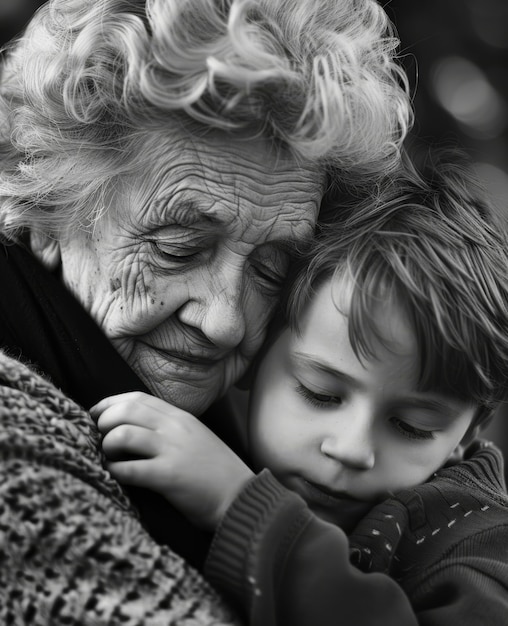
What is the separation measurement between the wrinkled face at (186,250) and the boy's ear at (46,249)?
1.4 inches

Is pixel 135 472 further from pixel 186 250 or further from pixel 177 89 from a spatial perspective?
pixel 177 89

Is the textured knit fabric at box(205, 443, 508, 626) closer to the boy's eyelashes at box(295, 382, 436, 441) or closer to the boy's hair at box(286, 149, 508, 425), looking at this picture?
the boy's eyelashes at box(295, 382, 436, 441)

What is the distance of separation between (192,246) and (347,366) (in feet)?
1.66

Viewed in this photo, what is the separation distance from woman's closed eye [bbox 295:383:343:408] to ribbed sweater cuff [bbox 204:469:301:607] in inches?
19.7

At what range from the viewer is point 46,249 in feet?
7.42

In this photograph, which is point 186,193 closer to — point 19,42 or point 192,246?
point 192,246

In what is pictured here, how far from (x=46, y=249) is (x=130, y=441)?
2.44ft

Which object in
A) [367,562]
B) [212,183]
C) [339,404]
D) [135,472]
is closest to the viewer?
[135,472]

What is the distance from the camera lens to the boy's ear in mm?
2246

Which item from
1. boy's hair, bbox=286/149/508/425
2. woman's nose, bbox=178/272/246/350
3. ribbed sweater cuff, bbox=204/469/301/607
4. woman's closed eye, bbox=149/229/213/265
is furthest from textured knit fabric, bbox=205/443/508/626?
woman's closed eye, bbox=149/229/213/265

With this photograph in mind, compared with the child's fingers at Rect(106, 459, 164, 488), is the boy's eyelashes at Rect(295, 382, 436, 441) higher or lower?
lower

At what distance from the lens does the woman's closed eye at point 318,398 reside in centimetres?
216

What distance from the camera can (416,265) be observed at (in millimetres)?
2127

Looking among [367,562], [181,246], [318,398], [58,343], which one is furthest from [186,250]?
[367,562]
